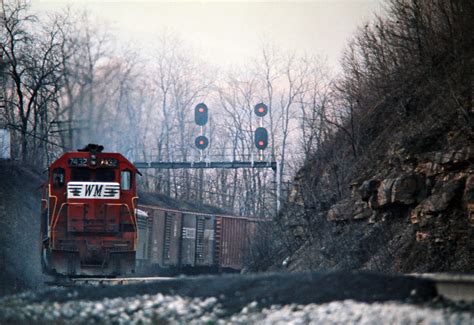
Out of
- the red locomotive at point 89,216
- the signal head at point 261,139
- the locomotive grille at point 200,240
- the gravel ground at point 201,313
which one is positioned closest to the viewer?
the gravel ground at point 201,313

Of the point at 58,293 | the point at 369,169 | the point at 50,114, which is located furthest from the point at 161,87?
the point at 58,293

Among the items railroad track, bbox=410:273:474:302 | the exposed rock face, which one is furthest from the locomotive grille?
railroad track, bbox=410:273:474:302

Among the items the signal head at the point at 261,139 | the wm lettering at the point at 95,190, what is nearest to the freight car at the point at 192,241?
→ the signal head at the point at 261,139

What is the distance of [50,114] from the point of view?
42844 mm

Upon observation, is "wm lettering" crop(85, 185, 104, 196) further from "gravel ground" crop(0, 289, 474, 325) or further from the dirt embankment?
"gravel ground" crop(0, 289, 474, 325)

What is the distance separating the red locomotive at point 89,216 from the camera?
72.6ft

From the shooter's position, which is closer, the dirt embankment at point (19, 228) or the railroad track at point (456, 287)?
the railroad track at point (456, 287)

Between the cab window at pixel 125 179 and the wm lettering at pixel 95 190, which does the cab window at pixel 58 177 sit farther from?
the cab window at pixel 125 179

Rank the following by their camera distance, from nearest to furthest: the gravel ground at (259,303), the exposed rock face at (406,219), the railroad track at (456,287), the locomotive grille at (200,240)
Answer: the gravel ground at (259,303) → the railroad track at (456,287) → the exposed rock face at (406,219) → the locomotive grille at (200,240)

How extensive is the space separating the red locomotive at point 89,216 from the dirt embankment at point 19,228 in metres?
3.01

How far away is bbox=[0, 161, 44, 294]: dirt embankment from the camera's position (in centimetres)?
2742

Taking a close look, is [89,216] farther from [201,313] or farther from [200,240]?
[200,240]

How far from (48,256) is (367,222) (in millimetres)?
8603

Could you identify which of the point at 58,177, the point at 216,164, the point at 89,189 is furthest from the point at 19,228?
the point at 216,164
